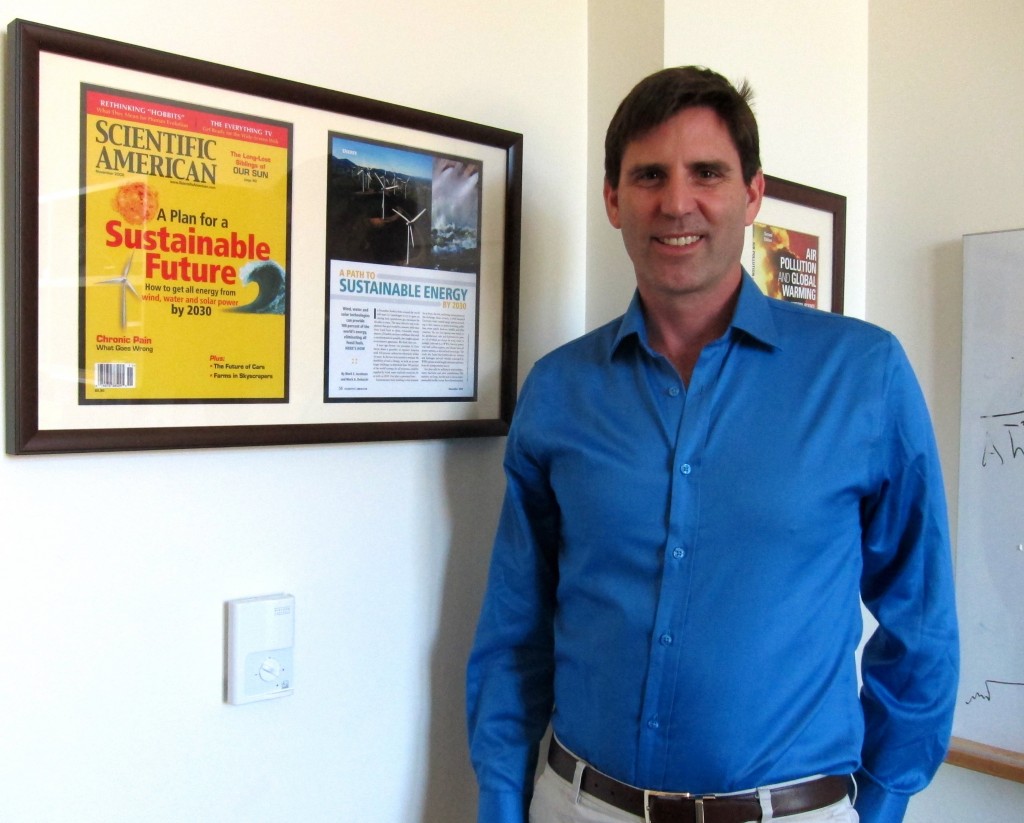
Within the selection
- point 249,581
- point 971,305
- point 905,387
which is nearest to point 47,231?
point 249,581

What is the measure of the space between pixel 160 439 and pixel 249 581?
216 millimetres

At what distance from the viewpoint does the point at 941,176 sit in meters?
1.77

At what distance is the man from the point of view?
1080mm

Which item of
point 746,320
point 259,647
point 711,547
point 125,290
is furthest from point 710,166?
point 259,647

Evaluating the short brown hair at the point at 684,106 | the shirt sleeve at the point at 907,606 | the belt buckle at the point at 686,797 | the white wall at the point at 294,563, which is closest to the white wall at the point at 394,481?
the white wall at the point at 294,563

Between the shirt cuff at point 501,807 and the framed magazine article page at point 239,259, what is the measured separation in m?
0.49

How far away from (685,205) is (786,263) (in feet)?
2.24

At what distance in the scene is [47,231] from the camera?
3.15ft

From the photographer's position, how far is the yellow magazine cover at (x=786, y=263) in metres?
1.70

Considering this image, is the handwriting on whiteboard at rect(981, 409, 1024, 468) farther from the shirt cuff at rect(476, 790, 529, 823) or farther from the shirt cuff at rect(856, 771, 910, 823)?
the shirt cuff at rect(476, 790, 529, 823)

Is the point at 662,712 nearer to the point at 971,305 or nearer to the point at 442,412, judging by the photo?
the point at 442,412

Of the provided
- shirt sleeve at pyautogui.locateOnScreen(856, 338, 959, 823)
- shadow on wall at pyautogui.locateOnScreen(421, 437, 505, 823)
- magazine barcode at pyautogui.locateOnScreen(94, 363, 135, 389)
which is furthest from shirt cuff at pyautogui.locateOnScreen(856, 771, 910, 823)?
magazine barcode at pyautogui.locateOnScreen(94, 363, 135, 389)

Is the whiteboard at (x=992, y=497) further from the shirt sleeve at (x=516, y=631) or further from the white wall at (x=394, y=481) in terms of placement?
the shirt sleeve at (x=516, y=631)

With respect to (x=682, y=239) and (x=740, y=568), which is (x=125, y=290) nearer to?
(x=682, y=239)
